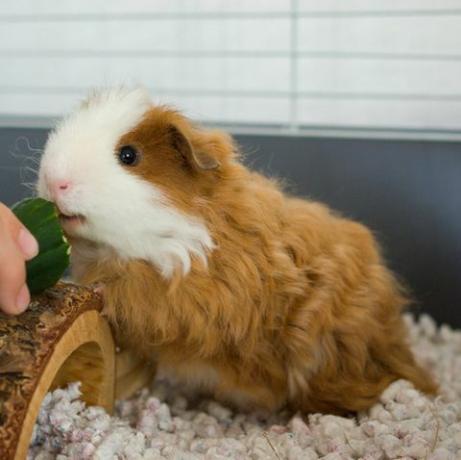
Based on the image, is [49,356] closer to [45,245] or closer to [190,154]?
[45,245]

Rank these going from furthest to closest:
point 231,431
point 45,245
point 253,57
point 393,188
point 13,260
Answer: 1. point 253,57
2. point 393,188
3. point 231,431
4. point 45,245
5. point 13,260

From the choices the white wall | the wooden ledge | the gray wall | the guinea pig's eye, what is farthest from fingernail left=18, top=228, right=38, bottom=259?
the white wall

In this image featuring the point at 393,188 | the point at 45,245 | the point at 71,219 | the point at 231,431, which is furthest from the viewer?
the point at 393,188

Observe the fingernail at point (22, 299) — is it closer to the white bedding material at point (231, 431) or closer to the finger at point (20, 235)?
the finger at point (20, 235)

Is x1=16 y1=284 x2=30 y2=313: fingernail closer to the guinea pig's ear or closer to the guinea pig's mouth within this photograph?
the guinea pig's mouth

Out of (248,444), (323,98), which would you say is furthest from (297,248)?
(323,98)

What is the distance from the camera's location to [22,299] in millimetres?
1061

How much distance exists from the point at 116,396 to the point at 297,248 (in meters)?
0.53

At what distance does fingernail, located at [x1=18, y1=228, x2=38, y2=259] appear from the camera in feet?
3.42

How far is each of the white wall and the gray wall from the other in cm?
21

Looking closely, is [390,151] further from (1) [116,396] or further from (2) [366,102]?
(1) [116,396]

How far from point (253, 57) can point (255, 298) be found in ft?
4.57

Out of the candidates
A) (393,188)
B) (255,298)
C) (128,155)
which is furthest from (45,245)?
(393,188)

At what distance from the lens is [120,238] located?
4.18ft
